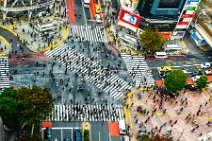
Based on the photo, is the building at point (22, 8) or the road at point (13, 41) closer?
the road at point (13, 41)

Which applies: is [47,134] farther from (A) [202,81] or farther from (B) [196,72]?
(B) [196,72]

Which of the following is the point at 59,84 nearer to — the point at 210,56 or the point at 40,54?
the point at 40,54

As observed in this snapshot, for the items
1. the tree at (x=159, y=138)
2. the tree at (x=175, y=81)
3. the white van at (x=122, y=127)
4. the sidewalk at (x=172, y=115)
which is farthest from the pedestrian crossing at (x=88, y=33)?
the tree at (x=159, y=138)

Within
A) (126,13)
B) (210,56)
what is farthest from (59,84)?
(210,56)

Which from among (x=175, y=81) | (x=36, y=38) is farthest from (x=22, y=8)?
(x=175, y=81)

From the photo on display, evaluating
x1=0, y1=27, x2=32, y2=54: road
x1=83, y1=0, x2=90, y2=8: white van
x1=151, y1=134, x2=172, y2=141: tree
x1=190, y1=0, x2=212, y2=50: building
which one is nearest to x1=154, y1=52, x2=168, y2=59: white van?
x1=190, y1=0, x2=212, y2=50: building

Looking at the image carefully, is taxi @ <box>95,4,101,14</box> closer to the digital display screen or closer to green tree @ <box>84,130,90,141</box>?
the digital display screen

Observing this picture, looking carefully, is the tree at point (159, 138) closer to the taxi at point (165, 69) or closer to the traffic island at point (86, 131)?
the traffic island at point (86, 131)
